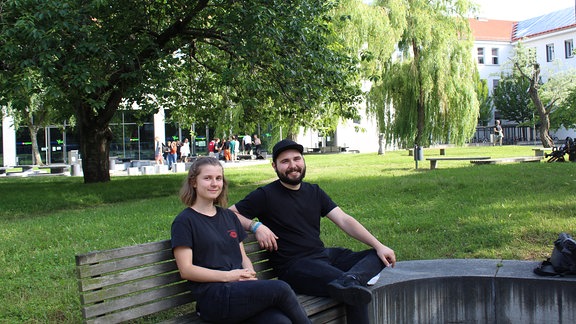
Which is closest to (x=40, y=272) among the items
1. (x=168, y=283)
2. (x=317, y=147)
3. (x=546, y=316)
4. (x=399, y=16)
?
(x=168, y=283)

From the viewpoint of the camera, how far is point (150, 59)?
14.8 metres

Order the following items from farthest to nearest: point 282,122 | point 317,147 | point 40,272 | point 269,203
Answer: point 317,147 < point 282,122 < point 40,272 < point 269,203

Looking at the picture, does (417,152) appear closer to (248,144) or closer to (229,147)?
(229,147)

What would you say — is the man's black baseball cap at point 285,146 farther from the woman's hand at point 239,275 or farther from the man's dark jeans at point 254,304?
the man's dark jeans at point 254,304

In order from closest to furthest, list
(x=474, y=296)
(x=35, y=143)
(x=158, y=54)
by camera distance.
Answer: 1. (x=474, y=296)
2. (x=158, y=54)
3. (x=35, y=143)

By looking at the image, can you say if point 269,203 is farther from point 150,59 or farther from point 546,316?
point 150,59

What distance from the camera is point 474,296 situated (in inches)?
196

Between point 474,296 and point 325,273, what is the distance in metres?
1.58

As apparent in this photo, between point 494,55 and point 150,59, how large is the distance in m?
58.1

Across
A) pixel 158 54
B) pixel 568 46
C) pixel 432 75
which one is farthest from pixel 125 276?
pixel 568 46

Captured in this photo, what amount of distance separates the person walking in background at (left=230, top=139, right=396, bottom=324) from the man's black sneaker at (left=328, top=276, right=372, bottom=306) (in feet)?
0.57

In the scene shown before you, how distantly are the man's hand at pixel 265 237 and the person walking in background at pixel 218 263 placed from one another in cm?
19

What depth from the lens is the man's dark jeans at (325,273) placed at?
13.1 ft

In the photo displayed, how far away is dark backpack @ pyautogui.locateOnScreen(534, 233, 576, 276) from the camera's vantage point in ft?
15.5
